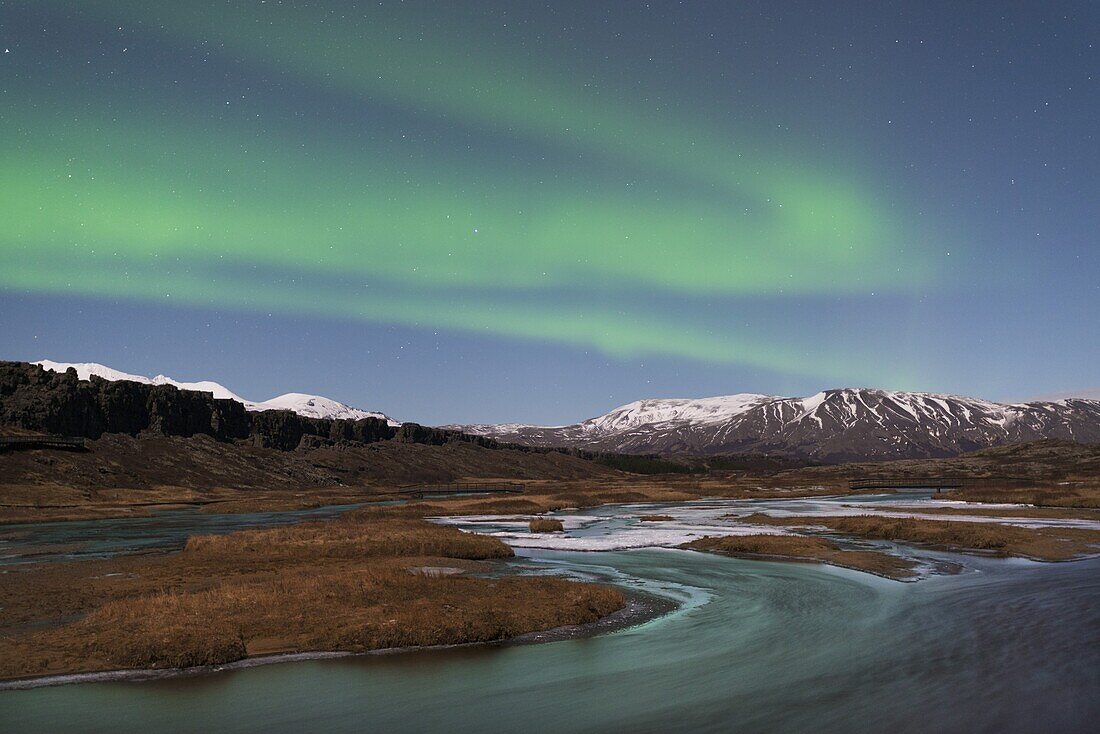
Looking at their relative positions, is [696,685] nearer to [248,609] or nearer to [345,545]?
[248,609]

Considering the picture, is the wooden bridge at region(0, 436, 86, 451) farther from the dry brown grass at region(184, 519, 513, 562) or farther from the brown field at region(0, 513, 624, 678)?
the brown field at region(0, 513, 624, 678)

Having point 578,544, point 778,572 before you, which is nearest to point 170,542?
point 578,544

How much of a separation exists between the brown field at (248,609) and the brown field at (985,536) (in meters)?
30.8

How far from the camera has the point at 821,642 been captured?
81.5 feet

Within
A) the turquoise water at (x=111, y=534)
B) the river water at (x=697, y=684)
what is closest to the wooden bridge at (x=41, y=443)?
the turquoise water at (x=111, y=534)

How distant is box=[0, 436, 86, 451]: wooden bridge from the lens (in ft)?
433

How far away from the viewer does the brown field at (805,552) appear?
41.1 m

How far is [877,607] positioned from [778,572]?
1071 centimetres

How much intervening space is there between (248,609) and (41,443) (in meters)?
141

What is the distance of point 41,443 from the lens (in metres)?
139

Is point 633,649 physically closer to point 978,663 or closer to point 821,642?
point 821,642

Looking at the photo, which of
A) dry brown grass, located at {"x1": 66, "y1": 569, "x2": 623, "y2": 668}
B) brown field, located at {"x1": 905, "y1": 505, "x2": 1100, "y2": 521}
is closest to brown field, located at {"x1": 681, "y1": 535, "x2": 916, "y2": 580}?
dry brown grass, located at {"x1": 66, "y1": 569, "x2": 623, "y2": 668}

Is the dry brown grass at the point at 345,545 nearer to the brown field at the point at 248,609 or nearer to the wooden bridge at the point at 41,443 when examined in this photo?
the brown field at the point at 248,609

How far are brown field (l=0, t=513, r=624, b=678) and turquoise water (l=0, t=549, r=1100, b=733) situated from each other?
1.53m
